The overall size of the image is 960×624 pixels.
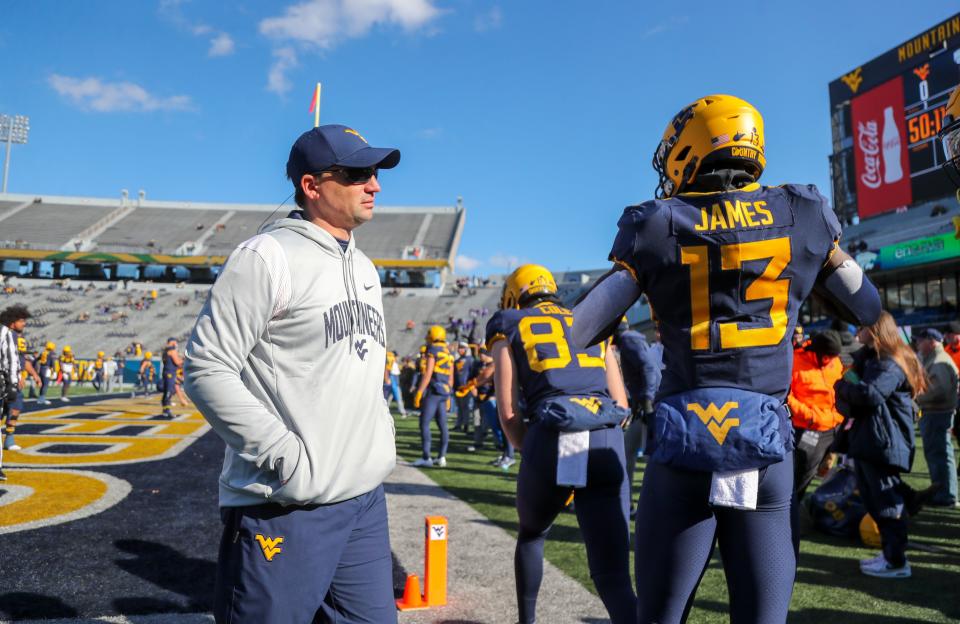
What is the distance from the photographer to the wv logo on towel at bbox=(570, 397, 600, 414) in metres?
3.12

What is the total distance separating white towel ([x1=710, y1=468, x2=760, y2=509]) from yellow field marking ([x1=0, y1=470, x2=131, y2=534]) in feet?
18.4

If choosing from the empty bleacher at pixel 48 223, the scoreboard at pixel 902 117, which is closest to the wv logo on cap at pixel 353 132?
the scoreboard at pixel 902 117

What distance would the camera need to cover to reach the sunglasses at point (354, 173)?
2.21m

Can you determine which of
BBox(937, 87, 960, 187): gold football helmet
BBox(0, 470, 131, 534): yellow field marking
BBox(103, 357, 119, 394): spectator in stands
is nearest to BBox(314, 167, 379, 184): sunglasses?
BBox(937, 87, 960, 187): gold football helmet

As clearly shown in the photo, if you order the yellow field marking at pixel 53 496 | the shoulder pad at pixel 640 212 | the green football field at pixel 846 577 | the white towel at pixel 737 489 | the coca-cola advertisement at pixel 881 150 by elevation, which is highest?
the coca-cola advertisement at pixel 881 150

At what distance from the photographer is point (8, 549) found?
4707mm

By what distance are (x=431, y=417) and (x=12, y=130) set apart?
268 ft

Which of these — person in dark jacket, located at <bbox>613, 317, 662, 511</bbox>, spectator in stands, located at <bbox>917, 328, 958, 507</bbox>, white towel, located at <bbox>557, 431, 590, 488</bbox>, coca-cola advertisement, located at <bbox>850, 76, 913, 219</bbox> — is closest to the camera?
white towel, located at <bbox>557, 431, 590, 488</bbox>

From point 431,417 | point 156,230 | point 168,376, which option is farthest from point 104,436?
point 156,230

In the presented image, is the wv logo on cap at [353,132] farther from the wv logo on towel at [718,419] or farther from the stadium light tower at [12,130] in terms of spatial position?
the stadium light tower at [12,130]

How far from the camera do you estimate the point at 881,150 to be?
3089cm

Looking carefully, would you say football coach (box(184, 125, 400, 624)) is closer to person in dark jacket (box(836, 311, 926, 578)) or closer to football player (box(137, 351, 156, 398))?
Result: person in dark jacket (box(836, 311, 926, 578))

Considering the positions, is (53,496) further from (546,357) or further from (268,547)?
(268,547)

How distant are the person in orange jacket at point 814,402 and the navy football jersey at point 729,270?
3.58 metres
